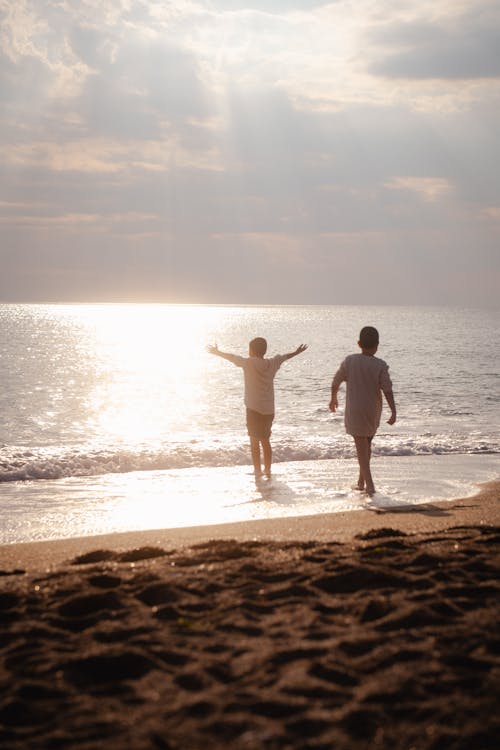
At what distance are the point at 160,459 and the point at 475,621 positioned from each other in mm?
11404

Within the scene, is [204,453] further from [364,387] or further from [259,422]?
[364,387]

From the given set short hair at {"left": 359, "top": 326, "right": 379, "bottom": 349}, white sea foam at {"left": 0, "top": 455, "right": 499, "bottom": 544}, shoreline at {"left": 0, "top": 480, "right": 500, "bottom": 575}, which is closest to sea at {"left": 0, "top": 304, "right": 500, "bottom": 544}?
white sea foam at {"left": 0, "top": 455, "right": 499, "bottom": 544}

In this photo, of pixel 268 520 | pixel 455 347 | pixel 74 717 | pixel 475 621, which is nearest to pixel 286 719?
pixel 74 717

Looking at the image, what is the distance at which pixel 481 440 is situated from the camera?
17422 mm

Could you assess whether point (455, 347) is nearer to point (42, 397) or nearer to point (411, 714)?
point (42, 397)

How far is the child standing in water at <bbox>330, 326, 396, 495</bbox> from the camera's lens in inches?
371

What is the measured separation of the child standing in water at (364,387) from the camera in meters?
9.43

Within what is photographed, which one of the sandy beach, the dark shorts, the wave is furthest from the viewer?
the wave

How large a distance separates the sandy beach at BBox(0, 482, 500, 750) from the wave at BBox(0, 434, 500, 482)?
7943mm

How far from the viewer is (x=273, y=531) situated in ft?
24.2

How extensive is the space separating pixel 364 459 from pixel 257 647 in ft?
20.5

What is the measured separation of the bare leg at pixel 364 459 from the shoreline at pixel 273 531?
1.06m

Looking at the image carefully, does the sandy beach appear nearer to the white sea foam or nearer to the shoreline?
the shoreline

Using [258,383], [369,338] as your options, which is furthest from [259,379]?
[369,338]
